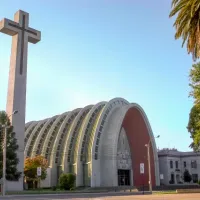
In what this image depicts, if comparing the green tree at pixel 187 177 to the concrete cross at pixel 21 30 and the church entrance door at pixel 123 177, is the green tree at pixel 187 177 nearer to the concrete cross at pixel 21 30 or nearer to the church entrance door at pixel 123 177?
the church entrance door at pixel 123 177

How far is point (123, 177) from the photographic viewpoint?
75000mm

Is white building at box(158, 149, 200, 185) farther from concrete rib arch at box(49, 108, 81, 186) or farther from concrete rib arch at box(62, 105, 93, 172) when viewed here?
concrete rib arch at box(49, 108, 81, 186)

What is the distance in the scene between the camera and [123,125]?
77062 millimetres

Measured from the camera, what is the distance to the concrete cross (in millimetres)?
48031

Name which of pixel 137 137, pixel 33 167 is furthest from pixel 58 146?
pixel 137 137

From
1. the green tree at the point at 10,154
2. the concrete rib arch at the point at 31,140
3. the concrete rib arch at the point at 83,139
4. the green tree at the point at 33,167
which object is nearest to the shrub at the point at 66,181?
the green tree at the point at 10,154

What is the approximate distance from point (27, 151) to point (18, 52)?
4021 centimetres

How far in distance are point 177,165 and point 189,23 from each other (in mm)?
79269

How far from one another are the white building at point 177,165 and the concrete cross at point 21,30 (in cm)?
5170

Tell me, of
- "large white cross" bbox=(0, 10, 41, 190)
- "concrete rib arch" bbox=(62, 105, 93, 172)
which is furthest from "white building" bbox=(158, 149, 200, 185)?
"large white cross" bbox=(0, 10, 41, 190)

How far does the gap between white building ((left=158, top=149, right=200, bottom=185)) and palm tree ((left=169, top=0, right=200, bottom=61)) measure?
2825 inches

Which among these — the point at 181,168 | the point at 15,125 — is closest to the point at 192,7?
the point at 15,125

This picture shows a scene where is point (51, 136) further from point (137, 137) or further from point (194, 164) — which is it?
point (194, 164)

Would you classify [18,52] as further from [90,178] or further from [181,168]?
[181,168]
